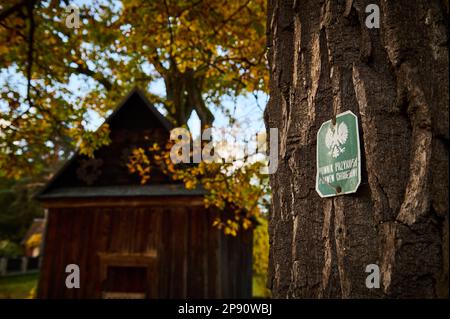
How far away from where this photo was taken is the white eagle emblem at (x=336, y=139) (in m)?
2.03

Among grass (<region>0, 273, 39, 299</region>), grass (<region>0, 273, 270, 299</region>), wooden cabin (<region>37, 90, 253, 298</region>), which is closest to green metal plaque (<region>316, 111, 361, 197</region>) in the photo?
wooden cabin (<region>37, 90, 253, 298</region>)

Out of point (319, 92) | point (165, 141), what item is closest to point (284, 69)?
point (319, 92)

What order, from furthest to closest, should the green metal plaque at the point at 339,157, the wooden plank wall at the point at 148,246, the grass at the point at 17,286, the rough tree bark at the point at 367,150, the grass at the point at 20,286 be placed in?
the grass at the point at 17,286, the grass at the point at 20,286, the wooden plank wall at the point at 148,246, the green metal plaque at the point at 339,157, the rough tree bark at the point at 367,150

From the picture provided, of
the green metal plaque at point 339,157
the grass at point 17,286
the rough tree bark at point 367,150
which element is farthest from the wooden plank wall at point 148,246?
the grass at point 17,286

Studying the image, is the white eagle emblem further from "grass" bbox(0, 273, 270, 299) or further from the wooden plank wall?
"grass" bbox(0, 273, 270, 299)

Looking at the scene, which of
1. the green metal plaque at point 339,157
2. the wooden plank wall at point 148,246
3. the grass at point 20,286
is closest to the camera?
the green metal plaque at point 339,157

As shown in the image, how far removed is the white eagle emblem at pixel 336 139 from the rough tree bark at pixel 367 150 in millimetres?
95

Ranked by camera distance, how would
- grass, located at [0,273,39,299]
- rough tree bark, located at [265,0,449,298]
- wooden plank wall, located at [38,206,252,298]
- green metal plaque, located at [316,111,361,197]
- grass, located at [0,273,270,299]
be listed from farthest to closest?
grass, located at [0,273,39,299] < grass, located at [0,273,270,299] < wooden plank wall, located at [38,206,252,298] < green metal plaque, located at [316,111,361,197] < rough tree bark, located at [265,0,449,298]

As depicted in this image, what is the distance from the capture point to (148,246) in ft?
32.9

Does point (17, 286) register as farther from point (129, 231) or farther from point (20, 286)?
point (129, 231)

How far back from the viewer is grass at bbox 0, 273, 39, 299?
68.6ft

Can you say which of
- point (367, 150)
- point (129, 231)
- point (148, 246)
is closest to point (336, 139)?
point (367, 150)

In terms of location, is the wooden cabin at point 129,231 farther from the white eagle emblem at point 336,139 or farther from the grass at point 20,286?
the grass at point 20,286

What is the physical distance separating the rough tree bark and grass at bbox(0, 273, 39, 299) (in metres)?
21.6
